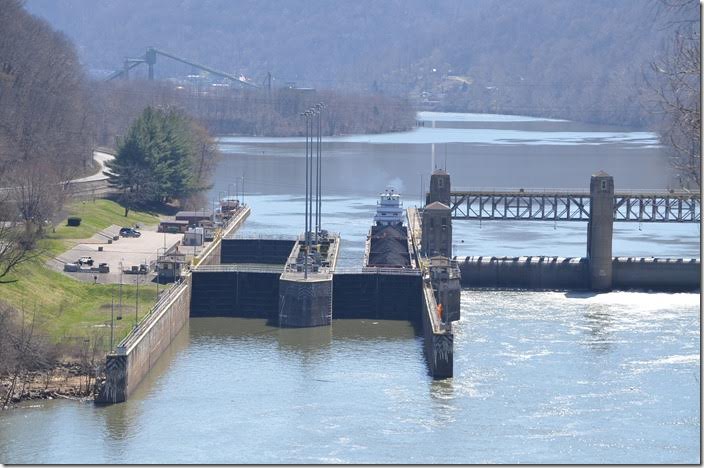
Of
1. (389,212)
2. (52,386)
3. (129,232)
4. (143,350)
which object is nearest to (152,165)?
(129,232)

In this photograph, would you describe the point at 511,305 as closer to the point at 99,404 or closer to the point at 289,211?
the point at 99,404

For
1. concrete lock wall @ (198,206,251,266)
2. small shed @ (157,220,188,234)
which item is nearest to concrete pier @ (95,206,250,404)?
concrete lock wall @ (198,206,251,266)

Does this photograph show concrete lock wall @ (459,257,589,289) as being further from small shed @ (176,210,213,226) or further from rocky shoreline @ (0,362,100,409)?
rocky shoreline @ (0,362,100,409)

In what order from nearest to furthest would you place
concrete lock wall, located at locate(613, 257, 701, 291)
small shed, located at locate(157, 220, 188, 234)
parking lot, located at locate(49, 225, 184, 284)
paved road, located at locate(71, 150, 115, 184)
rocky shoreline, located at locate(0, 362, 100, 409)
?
rocky shoreline, located at locate(0, 362, 100, 409) → parking lot, located at locate(49, 225, 184, 284) → concrete lock wall, located at locate(613, 257, 701, 291) → small shed, located at locate(157, 220, 188, 234) → paved road, located at locate(71, 150, 115, 184)

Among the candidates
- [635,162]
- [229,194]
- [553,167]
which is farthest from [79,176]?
[635,162]

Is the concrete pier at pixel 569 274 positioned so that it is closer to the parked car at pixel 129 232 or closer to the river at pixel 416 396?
the river at pixel 416 396
